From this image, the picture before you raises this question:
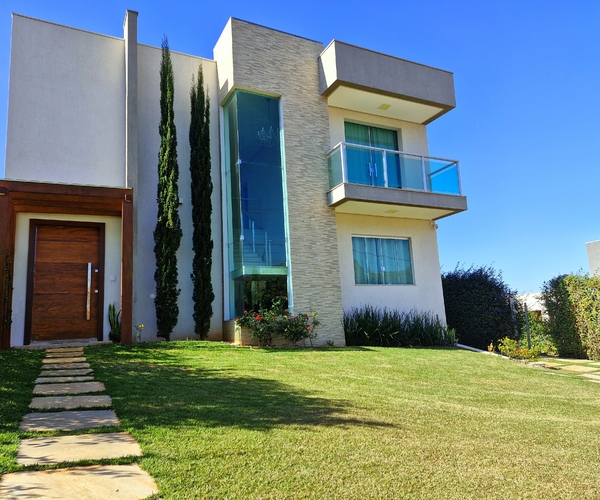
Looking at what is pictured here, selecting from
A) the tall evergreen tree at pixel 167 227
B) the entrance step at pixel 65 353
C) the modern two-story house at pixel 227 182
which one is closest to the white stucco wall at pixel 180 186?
the modern two-story house at pixel 227 182

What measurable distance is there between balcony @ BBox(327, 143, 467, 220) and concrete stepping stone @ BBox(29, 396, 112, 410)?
8491mm

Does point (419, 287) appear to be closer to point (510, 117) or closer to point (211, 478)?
point (510, 117)

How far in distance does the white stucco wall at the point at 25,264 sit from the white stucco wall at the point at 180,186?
22.5 inches

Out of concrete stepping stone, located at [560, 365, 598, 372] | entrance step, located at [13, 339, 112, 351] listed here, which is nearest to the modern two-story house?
entrance step, located at [13, 339, 112, 351]

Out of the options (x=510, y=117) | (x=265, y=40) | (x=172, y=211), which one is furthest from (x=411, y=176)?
(x=510, y=117)

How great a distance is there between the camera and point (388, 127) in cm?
1538

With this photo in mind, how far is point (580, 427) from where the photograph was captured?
5109 millimetres

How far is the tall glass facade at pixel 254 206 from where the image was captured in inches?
464

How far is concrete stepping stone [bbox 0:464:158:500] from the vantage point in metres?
2.76

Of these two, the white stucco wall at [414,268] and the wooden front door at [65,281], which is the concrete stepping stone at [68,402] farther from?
the white stucco wall at [414,268]

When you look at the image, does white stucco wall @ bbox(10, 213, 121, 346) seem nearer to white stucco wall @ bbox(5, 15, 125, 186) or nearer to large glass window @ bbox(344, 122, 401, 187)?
white stucco wall @ bbox(5, 15, 125, 186)

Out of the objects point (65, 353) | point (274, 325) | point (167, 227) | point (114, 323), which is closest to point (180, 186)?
point (167, 227)

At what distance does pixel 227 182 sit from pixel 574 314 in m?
9.84

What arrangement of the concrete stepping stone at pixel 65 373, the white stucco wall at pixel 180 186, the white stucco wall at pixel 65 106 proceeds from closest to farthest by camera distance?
the concrete stepping stone at pixel 65 373 → the white stucco wall at pixel 65 106 → the white stucco wall at pixel 180 186
